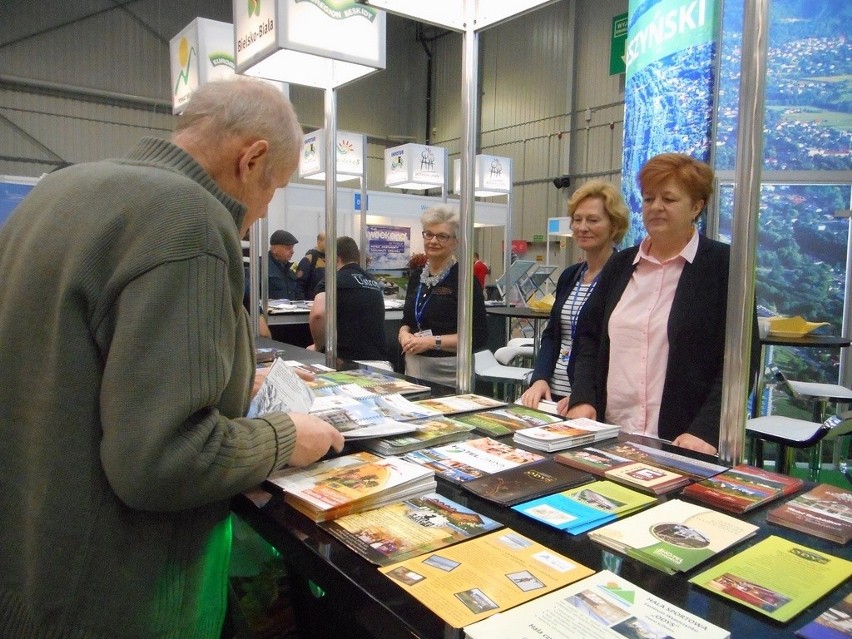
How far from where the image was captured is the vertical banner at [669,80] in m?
3.25

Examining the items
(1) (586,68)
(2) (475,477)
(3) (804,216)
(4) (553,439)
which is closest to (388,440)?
(2) (475,477)

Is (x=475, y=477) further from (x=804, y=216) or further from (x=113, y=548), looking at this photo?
(x=804, y=216)

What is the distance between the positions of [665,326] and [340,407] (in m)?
0.91

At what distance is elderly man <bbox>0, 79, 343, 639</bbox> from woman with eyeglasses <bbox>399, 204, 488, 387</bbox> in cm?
209

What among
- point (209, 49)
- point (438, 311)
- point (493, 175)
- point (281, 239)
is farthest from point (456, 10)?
point (493, 175)

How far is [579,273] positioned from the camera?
2.43 m

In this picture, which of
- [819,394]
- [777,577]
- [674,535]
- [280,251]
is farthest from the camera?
[280,251]

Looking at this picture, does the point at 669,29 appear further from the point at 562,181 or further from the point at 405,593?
the point at 562,181

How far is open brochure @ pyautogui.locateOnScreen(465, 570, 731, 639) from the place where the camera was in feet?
2.20

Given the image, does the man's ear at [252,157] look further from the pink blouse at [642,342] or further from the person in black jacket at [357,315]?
the person in black jacket at [357,315]

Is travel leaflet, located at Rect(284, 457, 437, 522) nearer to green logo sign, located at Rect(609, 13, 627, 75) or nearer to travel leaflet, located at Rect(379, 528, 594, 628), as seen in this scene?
travel leaflet, located at Rect(379, 528, 594, 628)

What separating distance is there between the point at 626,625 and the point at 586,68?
1336 cm

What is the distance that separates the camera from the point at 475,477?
3.77 ft

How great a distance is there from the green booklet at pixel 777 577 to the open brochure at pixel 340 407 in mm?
699
